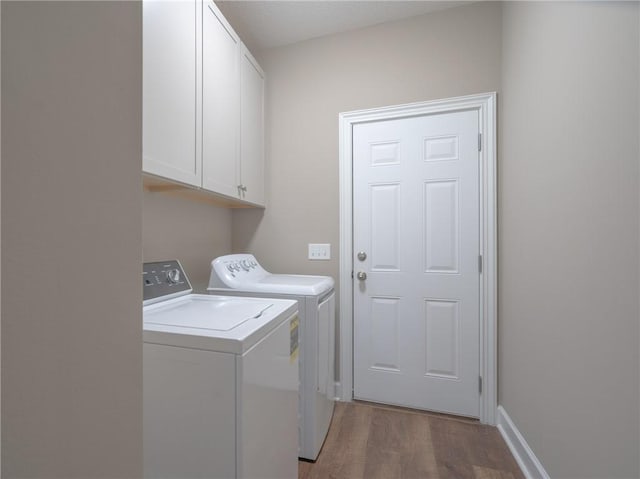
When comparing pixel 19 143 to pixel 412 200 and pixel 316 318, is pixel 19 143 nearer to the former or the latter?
pixel 316 318

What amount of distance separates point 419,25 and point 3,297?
2517 millimetres

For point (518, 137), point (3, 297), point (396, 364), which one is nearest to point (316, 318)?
point (396, 364)

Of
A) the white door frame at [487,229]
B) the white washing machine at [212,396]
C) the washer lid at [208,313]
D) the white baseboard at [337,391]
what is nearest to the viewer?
the white washing machine at [212,396]

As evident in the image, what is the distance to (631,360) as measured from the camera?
818 millimetres

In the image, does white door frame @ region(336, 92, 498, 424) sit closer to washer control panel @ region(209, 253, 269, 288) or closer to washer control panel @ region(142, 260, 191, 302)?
washer control panel @ region(209, 253, 269, 288)

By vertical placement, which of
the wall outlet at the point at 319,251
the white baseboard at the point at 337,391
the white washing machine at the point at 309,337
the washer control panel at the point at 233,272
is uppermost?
the wall outlet at the point at 319,251

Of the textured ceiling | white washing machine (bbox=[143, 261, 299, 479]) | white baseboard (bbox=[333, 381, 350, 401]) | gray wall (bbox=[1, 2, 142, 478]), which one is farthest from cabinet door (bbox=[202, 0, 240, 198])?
white baseboard (bbox=[333, 381, 350, 401])

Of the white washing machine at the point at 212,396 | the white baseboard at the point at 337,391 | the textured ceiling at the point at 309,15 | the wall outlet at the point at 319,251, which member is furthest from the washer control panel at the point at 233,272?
the textured ceiling at the point at 309,15

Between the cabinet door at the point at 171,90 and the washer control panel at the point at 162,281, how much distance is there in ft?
1.40

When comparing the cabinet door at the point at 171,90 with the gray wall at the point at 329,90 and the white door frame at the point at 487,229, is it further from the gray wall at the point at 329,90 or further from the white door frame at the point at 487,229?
the white door frame at the point at 487,229

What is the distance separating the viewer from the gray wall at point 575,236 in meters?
0.84

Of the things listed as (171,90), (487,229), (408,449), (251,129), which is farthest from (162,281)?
(487,229)

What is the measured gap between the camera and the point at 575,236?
1070mm

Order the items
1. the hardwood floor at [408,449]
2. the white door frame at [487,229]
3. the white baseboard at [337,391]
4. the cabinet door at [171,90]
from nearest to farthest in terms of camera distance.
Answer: the cabinet door at [171,90]
the hardwood floor at [408,449]
the white door frame at [487,229]
the white baseboard at [337,391]
